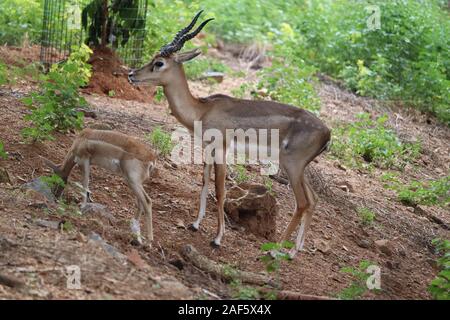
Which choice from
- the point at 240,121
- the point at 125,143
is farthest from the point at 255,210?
the point at 125,143

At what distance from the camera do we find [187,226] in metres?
8.59

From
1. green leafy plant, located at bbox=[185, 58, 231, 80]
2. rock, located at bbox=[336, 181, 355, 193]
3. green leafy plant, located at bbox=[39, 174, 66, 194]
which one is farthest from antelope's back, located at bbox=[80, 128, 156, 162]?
green leafy plant, located at bbox=[185, 58, 231, 80]

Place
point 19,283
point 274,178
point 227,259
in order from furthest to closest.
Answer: point 274,178 → point 227,259 → point 19,283

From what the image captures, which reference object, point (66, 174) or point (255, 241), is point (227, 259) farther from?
point (66, 174)

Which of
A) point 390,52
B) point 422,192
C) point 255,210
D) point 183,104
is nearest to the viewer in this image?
point 183,104

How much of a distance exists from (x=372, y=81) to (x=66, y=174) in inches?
333

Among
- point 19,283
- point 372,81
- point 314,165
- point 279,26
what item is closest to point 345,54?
point 372,81

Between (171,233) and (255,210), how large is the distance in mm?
1000

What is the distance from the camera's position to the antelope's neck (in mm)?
8586

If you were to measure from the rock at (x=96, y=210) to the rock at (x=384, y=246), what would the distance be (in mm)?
3043

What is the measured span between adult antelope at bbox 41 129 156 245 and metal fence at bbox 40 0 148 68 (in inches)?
188

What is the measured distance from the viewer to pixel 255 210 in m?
8.82

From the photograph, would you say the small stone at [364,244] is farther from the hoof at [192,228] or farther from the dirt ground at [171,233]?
the hoof at [192,228]

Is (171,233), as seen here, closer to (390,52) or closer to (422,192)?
(422,192)
